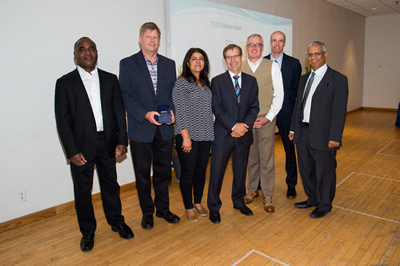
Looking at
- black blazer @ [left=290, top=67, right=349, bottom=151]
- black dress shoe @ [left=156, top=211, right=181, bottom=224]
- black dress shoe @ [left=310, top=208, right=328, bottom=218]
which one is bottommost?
black dress shoe @ [left=310, top=208, right=328, bottom=218]

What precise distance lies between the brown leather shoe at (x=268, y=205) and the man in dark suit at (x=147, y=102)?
1.21 m

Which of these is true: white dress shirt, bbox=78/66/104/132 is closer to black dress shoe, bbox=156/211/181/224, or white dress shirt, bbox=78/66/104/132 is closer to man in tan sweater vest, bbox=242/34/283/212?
black dress shoe, bbox=156/211/181/224

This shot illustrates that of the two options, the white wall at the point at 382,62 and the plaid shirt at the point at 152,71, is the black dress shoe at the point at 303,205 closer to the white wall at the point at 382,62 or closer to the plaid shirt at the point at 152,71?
the plaid shirt at the point at 152,71

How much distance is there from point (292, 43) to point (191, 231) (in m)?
5.90

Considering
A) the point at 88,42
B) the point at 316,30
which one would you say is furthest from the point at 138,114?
the point at 316,30

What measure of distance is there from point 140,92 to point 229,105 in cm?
86

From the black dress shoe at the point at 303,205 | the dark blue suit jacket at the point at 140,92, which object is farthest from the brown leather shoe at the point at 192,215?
the black dress shoe at the point at 303,205

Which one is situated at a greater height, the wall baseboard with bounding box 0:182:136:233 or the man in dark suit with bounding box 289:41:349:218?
the man in dark suit with bounding box 289:41:349:218

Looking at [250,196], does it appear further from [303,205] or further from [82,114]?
[82,114]

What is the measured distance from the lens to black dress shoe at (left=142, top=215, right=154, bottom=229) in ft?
10.0

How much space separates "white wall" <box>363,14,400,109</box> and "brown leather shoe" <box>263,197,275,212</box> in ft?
32.9

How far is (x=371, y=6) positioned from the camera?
31.3 feet

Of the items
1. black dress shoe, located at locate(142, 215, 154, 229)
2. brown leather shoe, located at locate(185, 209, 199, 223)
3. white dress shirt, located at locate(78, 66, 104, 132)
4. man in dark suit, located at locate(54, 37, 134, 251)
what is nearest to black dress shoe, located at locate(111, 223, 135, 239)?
man in dark suit, located at locate(54, 37, 134, 251)

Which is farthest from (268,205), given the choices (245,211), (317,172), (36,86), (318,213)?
(36,86)
